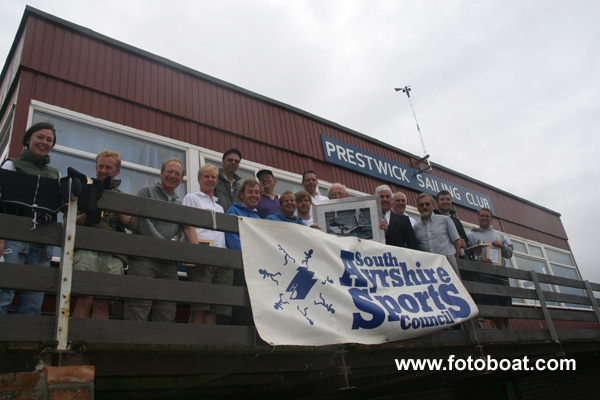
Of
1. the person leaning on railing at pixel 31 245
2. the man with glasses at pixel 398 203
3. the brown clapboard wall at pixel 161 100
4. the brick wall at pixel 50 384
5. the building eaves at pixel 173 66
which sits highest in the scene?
the building eaves at pixel 173 66

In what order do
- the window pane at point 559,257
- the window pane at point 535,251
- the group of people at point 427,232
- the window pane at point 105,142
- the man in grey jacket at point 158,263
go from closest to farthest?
the man in grey jacket at point 158,263
the window pane at point 105,142
the group of people at point 427,232
the window pane at point 535,251
the window pane at point 559,257

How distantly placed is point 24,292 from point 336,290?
8.21ft

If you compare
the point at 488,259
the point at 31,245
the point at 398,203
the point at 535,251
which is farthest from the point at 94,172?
the point at 535,251

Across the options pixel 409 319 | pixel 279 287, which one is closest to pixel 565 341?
pixel 409 319

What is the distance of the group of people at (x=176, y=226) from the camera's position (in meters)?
3.48

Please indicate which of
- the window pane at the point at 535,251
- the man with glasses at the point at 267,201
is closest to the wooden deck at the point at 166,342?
the man with glasses at the point at 267,201

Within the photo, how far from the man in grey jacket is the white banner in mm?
678

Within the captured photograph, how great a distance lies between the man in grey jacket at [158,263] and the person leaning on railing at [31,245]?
64 cm

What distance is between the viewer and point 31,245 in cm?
361

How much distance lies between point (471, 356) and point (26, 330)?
4.66m

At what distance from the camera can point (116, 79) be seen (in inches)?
261

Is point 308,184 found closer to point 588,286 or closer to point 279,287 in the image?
point 279,287

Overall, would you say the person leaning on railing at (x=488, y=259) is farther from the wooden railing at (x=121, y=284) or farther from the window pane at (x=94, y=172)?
the window pane at (x=94, y=172)

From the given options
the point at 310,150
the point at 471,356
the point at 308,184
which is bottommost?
the point at 471,356
